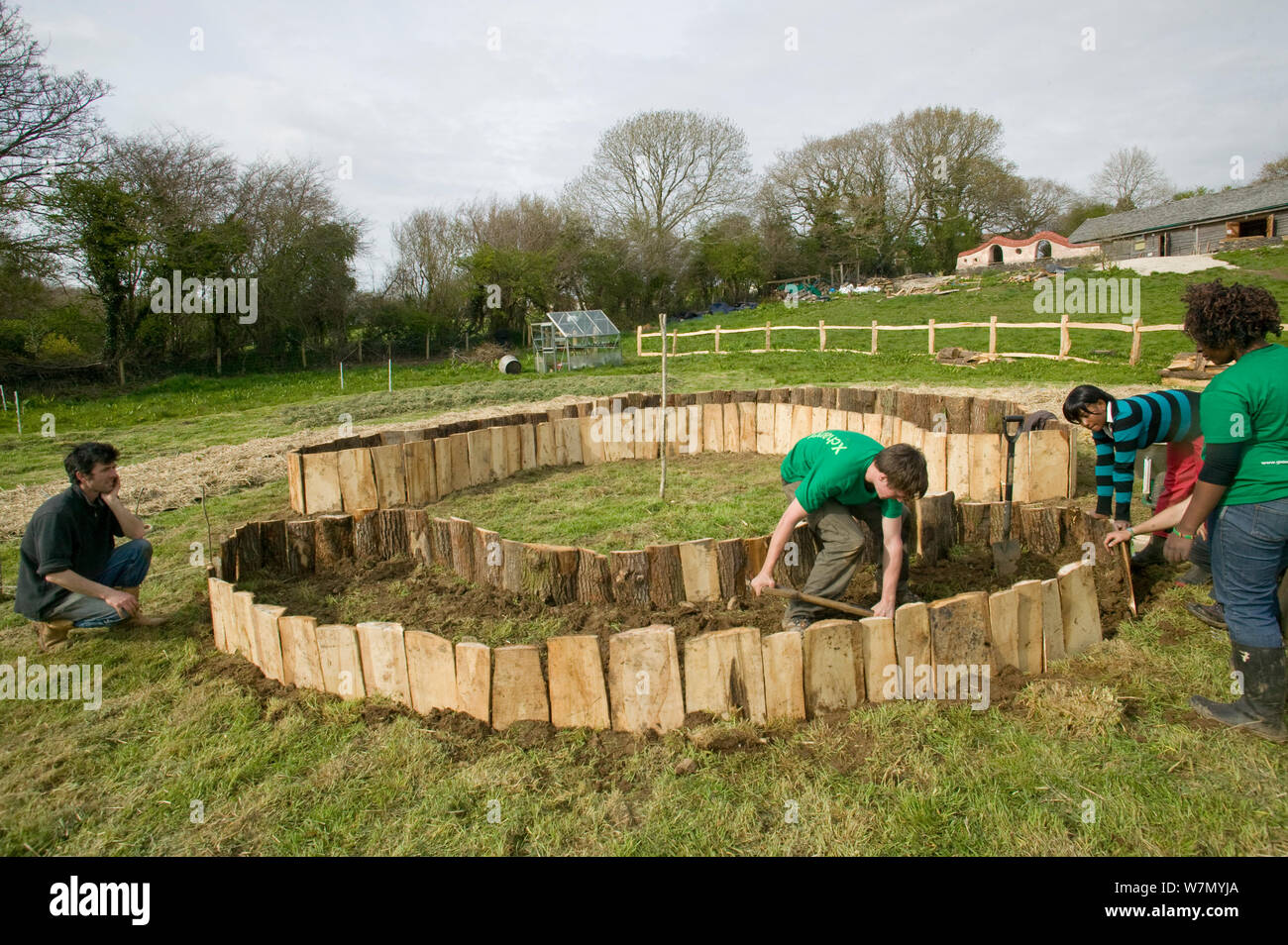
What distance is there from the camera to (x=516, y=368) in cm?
2142

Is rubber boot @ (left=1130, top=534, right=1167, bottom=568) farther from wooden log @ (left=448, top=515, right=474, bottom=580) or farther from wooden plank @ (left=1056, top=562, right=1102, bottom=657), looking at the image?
wooden log @ (left=448, top=515, right=474, bottom=580)

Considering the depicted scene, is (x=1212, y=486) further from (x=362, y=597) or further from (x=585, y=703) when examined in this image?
(x=362, y=597)

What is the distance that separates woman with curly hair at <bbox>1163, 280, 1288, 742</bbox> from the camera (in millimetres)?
2953

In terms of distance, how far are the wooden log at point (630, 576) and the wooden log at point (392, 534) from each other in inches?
72.1

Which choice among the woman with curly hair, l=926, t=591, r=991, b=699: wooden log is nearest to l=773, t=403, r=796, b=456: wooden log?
l=926, t=591, r=991, b=699: wooden log

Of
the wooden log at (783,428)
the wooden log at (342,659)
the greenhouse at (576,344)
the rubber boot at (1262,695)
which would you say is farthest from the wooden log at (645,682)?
the greenhouse at (576,344)

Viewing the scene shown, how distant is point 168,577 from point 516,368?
16.3 meters

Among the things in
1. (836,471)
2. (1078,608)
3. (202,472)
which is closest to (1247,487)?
(1078,608)

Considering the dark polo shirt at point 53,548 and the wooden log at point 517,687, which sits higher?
the dark polo shirt at point 53,548

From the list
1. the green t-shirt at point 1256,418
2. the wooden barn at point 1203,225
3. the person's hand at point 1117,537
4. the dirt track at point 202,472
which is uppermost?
the wooden barn at point 1203,225

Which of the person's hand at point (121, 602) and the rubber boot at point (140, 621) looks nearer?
the person's hand at point (121, 602)

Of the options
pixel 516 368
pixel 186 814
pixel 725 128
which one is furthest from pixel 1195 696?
pixel 725 128

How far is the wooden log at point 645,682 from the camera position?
3.34m

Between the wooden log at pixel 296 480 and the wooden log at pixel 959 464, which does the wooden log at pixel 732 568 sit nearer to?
the wooden log at pixel 959 464
